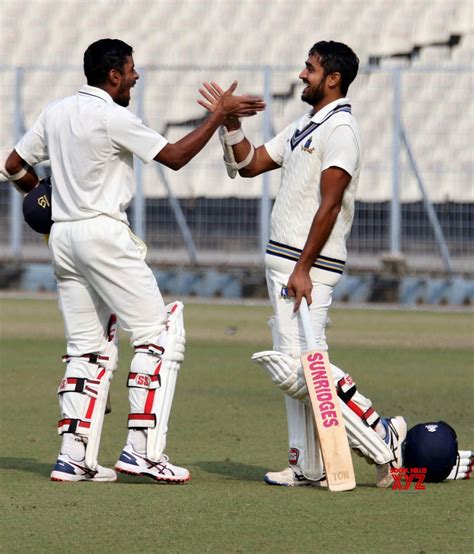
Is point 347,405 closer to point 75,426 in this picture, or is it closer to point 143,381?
point 143,381

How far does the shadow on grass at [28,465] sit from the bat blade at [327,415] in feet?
4.67

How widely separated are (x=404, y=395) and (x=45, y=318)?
22.7 ft

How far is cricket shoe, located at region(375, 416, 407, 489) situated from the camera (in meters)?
6.01

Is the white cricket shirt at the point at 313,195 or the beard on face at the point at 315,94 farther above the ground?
the beard on face at the point at 315,94

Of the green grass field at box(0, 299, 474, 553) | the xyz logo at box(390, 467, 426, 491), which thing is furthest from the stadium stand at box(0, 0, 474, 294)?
the xyz logo at box(390, 467, 426, 491)

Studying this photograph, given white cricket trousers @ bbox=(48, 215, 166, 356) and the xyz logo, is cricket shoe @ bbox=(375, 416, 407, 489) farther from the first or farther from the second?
white cricket trousers @ bbox=(48, 215, 166, 356)

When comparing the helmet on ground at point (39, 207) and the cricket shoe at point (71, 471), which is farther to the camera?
the helmet on ground at point (39, 207)

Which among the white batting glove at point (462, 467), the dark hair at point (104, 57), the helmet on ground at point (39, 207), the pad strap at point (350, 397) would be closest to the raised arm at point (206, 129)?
the dark hair at point (104, 57)

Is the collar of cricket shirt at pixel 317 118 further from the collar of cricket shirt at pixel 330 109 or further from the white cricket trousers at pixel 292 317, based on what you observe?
the white cricket trousers at pixel 292 317

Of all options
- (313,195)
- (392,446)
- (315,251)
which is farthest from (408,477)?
(313,195)

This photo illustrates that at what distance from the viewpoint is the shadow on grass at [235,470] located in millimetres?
6418

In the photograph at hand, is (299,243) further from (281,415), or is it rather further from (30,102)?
(30,102)

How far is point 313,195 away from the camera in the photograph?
19.8 ft

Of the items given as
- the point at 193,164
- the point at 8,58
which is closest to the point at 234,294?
the point at 193,164
